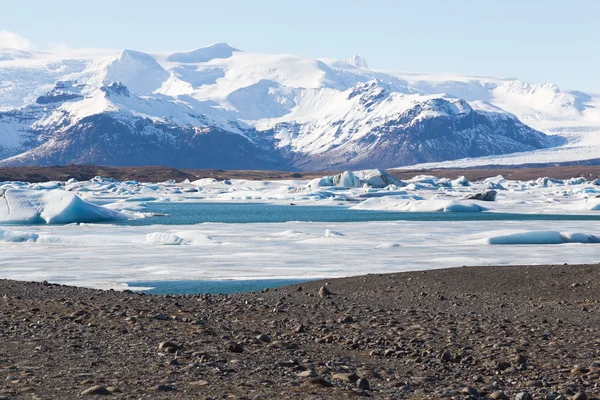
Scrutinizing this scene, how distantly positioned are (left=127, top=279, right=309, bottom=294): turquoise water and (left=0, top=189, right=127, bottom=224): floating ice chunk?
81.4ft

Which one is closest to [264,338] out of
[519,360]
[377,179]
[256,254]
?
[519,360]

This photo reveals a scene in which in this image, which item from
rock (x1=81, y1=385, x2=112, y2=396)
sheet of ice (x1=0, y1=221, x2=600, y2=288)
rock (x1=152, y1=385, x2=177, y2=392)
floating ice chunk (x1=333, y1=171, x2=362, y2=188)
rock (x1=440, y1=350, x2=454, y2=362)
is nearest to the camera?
rock (x1=81, y1=385, x2=112, y2=396)

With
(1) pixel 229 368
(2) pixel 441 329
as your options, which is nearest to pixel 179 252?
(2) pixel 441 329

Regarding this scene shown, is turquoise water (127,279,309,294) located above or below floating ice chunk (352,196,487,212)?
below

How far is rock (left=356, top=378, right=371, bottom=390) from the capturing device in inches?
308

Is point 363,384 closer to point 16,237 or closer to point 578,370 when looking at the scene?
point 578,370

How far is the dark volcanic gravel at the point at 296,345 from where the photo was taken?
775 cm

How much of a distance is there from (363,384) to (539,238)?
22.6m

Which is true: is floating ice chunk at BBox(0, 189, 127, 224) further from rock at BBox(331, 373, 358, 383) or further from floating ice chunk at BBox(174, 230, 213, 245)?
rock at BBox(331, 373, 358, 383)

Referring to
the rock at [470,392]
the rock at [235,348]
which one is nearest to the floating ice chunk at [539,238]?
the rock at [235,348]

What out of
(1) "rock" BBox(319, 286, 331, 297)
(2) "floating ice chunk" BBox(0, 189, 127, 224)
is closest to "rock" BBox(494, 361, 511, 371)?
(1) "rock" BBox(319, 286, 331, 297)

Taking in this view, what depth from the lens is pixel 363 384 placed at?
7863mm

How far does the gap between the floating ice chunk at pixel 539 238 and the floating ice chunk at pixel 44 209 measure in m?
22.1

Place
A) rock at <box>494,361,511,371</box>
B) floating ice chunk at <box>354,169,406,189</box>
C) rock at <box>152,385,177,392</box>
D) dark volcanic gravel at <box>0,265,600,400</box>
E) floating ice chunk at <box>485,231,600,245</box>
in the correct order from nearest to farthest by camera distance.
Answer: rock at <box>152,385,177,392</box> < dark volcanic gravel at <box>0,265,600,400</box> < rock at <box>494,361,511,371</box> < floating ice chunk at <box>485,231,600,245</box> < floating ice chunk at <box>354,169,406,189</box>
